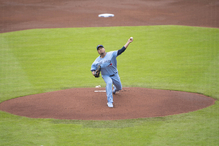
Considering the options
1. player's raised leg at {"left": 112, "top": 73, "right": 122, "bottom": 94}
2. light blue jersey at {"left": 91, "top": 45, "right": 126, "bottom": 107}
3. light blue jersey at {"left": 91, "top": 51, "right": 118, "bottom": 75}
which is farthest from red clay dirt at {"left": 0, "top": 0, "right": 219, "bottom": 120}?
light blue jersey at {"left": 91, "top": 51, "right": 118, "bottom": 75}

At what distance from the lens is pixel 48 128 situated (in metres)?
7.05

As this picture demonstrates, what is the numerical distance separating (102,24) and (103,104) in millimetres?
17219

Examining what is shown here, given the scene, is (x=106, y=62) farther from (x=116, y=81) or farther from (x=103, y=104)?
(x=103, y=104)

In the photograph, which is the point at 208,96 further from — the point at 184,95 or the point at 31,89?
the point at 31,89

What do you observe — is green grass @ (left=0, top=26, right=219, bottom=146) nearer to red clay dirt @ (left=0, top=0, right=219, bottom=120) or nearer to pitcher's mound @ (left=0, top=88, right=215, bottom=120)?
pitcher's mound @ (left=0, top=88, right=215, bottom=120)

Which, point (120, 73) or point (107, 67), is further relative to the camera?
point (120, 73)

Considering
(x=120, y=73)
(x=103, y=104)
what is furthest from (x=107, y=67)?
(x=120, y=73)

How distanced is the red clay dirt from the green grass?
0.56 metres

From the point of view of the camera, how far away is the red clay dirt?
8.16 m

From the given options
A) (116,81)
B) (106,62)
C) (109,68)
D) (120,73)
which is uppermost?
(106,62)

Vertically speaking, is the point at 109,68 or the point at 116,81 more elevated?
the point at 109,68

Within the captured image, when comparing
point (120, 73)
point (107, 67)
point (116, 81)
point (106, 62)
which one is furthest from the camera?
point (120, 73)

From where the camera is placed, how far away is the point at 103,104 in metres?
8.58

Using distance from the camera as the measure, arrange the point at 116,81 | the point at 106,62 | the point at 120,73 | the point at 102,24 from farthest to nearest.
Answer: the point at 102,24 → the point at 120,73 → the point at 116,81 → the point at 106,62
